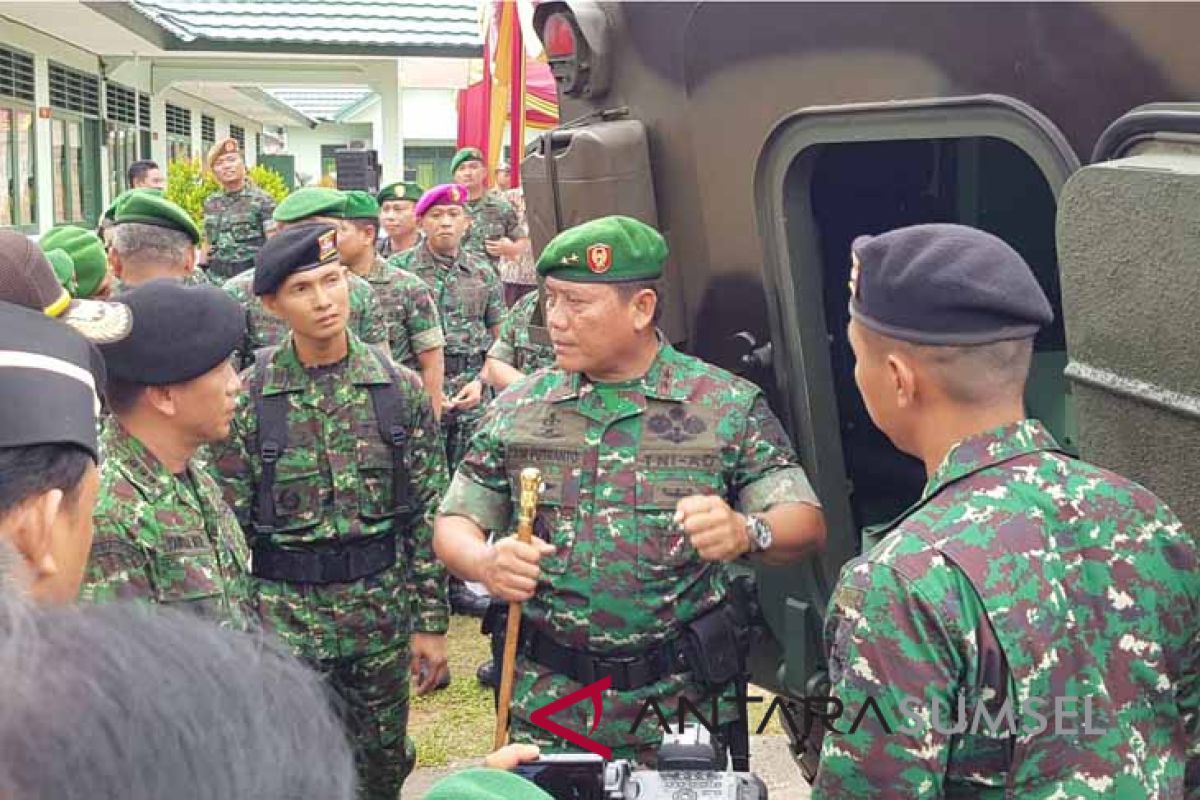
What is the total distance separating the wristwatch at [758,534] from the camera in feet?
9.34

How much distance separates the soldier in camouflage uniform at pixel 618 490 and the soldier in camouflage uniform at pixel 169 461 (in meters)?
0.55

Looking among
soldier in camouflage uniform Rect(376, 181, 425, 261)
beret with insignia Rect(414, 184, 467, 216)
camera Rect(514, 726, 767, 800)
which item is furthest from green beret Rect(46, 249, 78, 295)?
soldier in camouflage uniform Rect(376, 181, 425, 261)

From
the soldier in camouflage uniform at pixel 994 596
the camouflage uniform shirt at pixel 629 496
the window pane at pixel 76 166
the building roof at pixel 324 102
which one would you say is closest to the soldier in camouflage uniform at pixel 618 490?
the camouflage uniform shirt at pixel 629 496

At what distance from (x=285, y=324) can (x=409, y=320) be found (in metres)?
0.63

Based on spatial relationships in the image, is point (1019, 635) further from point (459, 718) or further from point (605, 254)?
point (459, 718)

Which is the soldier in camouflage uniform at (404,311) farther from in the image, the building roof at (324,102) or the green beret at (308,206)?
the building roof at (324,102)

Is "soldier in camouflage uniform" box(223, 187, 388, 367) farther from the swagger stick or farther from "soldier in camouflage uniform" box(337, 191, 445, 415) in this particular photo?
the swagger stick

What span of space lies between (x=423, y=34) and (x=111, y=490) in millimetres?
14664

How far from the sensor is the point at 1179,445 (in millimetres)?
1969

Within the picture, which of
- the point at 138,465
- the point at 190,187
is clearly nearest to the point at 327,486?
the point at 138,465

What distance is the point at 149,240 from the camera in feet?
15.8

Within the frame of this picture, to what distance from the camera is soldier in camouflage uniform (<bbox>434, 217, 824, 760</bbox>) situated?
9.68 feet

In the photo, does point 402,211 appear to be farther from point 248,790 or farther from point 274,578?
point 248,790

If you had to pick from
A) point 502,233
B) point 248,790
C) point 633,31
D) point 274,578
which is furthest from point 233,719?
point 502,233
